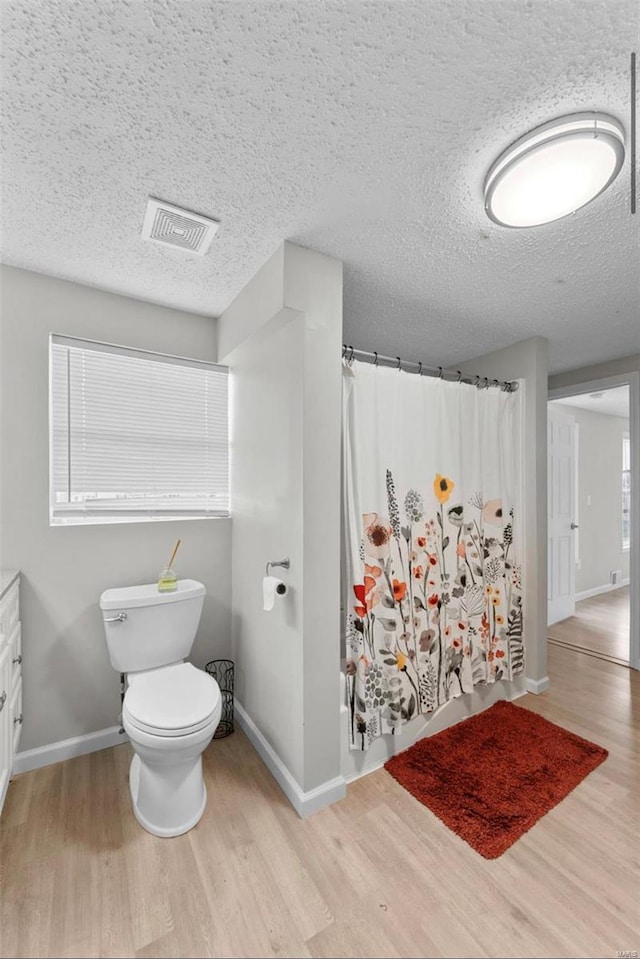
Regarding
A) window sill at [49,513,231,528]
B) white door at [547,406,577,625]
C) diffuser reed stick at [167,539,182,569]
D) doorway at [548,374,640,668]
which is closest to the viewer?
window sill at [49,513,231,528]

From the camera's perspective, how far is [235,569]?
2.36m

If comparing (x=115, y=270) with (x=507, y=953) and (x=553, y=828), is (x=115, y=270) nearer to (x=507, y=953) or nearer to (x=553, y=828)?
(x=507, y=953)

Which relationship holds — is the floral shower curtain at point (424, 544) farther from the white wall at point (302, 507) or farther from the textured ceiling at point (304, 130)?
the textured ceiling at point (304, 130)

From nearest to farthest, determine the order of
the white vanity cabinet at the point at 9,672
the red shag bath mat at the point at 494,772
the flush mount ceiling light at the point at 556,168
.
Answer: the flush mount ceiling light at the point at 556,168, the white vanity cabinet at the point at 9,672, the red shag bath mat at the point at 494,772

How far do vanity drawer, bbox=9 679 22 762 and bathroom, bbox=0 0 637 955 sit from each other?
8 centimetres

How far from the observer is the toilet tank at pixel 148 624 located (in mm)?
1887

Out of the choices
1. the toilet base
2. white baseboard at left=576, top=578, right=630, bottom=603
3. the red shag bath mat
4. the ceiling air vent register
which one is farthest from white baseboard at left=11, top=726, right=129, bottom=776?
white baseboard at left=576, top=578, right=630, bottom=603

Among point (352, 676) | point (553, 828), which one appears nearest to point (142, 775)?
point (352, 676)

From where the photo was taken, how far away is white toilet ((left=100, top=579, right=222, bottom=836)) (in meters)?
1.52

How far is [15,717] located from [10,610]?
0.47 metres

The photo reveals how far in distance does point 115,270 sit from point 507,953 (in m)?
2.87

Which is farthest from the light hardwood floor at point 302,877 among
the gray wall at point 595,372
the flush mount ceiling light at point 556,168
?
the gray wall at point 595,372

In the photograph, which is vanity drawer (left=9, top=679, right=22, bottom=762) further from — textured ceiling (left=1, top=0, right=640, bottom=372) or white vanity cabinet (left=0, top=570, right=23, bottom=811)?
textured ceiling (left=1, top=0, right=640, bottom=372)

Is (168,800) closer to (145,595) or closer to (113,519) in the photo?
(145,595)
